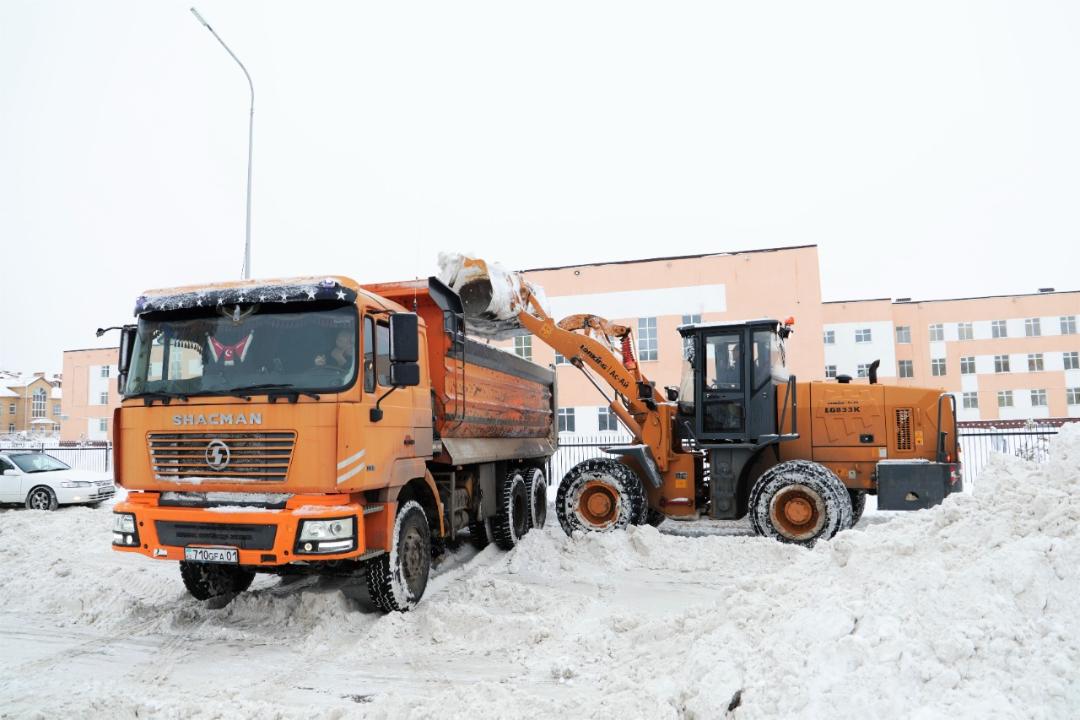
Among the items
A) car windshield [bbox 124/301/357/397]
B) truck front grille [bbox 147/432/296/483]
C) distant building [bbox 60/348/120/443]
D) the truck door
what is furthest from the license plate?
distant building [bbox 60/348/120/443]

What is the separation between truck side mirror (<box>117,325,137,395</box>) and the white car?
32.4ft

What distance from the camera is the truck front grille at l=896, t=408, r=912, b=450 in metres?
9.54

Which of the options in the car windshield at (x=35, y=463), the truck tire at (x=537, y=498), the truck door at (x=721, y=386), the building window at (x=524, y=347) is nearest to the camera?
the truck door at (x=721, y=386)

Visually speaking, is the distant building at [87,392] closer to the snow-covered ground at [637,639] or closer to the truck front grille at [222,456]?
the snow-covered ground at [637,639]

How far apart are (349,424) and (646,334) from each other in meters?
25.1

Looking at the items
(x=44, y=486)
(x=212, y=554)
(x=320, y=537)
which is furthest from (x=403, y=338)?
(x=44, y=486)

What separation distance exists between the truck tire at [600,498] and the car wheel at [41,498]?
34.8 feet

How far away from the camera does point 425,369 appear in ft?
22.9

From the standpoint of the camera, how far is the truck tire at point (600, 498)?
975 cm

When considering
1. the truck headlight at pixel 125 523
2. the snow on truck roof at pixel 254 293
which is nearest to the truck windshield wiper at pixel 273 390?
the snow on truck roof at pixel 254 293

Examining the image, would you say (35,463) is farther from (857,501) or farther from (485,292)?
(857,501)

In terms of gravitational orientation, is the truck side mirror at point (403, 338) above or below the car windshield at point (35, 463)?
above

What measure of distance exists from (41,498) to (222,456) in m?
11.3

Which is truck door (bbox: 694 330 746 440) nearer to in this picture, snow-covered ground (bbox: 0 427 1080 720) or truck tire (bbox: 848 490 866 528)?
truck tire (bbox: 848 490 866 528)
